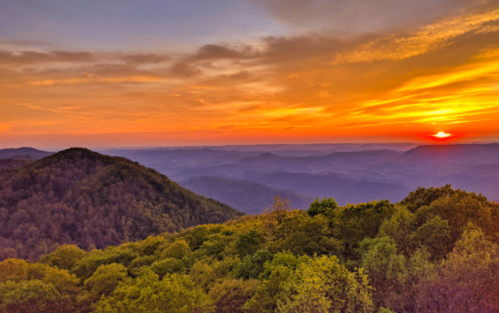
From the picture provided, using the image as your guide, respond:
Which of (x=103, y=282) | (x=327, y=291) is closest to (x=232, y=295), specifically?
(x=327, y=291)

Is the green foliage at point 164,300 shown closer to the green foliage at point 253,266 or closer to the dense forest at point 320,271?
the dense forest at point 320,271

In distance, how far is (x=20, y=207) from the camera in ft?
650

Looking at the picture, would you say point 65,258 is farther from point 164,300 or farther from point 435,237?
point 435,237

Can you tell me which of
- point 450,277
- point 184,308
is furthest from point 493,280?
point 184,308

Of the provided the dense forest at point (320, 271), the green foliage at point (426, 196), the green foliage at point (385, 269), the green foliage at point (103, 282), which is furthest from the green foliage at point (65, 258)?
the green foliage at point (426, 196)

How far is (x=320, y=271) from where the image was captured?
1046 inches

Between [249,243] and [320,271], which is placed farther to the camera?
[249,243]

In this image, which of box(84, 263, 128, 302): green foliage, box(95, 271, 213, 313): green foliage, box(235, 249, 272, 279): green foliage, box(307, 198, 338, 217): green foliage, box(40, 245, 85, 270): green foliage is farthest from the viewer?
box(40, 245, 85, 270): green foliage

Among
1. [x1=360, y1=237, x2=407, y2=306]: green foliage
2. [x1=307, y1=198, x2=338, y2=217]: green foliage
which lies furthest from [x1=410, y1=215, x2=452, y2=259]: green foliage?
[x1=307, y1=198, x2=338, y2=217]: green foliage

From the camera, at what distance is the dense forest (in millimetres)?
25016

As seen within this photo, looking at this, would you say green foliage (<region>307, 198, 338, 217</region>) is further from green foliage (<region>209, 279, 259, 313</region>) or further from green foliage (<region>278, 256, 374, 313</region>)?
green foliage (<region>209, 279, 259, 313</region>)

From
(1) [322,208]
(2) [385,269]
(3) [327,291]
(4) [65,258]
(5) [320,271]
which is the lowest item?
(4) [65,258]

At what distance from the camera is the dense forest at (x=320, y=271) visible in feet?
82.1

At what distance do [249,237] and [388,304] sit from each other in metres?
25.7
